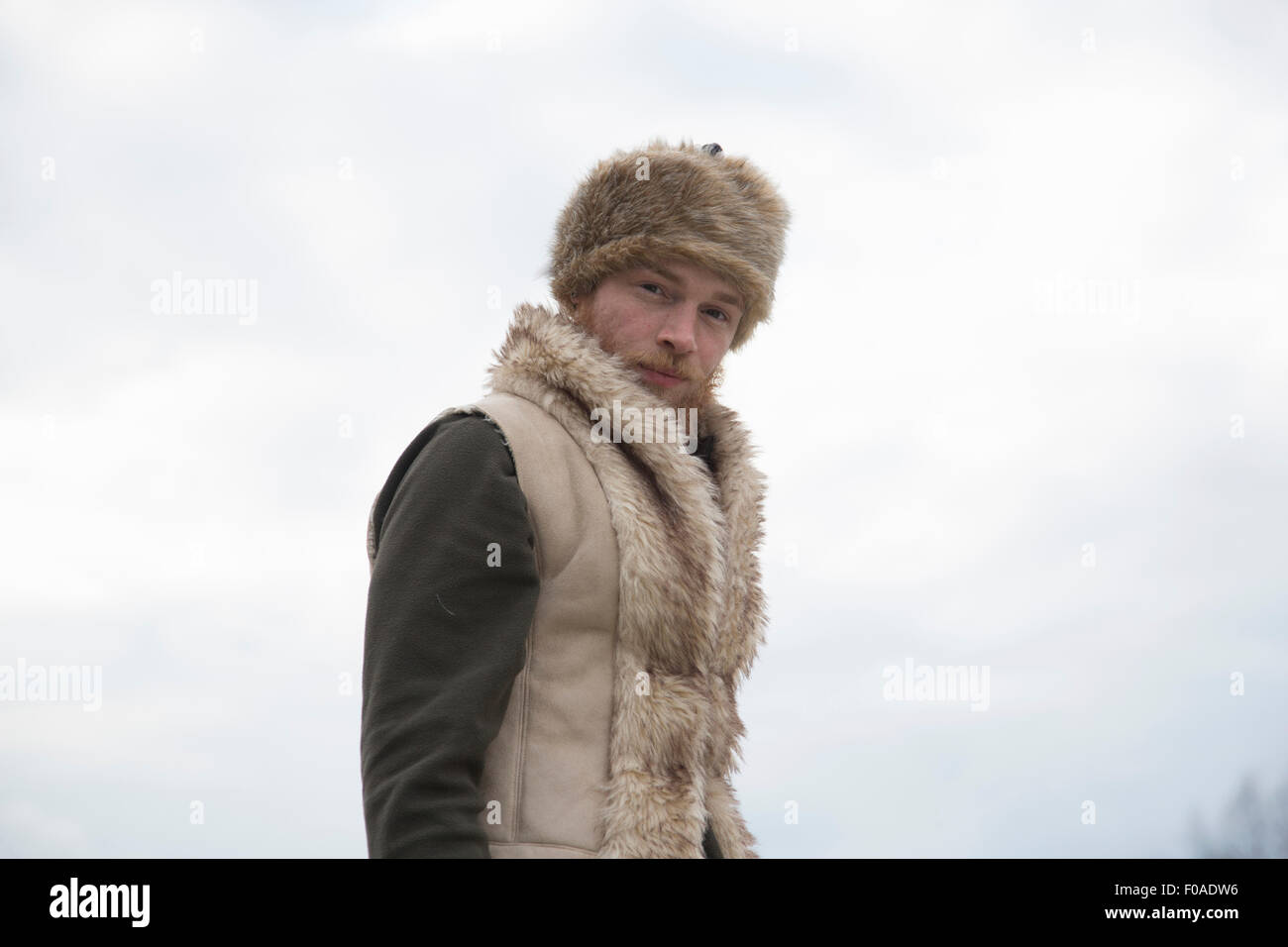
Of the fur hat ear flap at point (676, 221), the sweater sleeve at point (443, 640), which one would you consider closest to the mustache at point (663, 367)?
the fur hat ear flap at point (676, 221)

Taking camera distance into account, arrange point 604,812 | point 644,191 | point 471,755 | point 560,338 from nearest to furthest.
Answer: point 471,755 → point 604,812 → point 560,338 → point 644,191

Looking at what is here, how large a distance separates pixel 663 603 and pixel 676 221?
3.22 feet

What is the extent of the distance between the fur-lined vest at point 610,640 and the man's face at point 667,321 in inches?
4.6

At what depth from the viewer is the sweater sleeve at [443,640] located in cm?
211

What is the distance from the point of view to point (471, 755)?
2.16 meters

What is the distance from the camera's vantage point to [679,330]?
9.33 feet

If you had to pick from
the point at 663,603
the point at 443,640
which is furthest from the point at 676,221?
the point at 443,640

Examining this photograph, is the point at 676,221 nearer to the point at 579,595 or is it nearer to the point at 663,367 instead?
the point at 663,367

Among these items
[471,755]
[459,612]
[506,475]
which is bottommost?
[471,755]

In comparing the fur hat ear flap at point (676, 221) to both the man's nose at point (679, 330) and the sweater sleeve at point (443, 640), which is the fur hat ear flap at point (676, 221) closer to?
the man's nose at point (679, 330)

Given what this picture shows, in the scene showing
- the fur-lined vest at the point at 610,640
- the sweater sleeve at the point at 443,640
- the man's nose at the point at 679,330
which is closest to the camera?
the sweater sleeve at the point at 443,640
